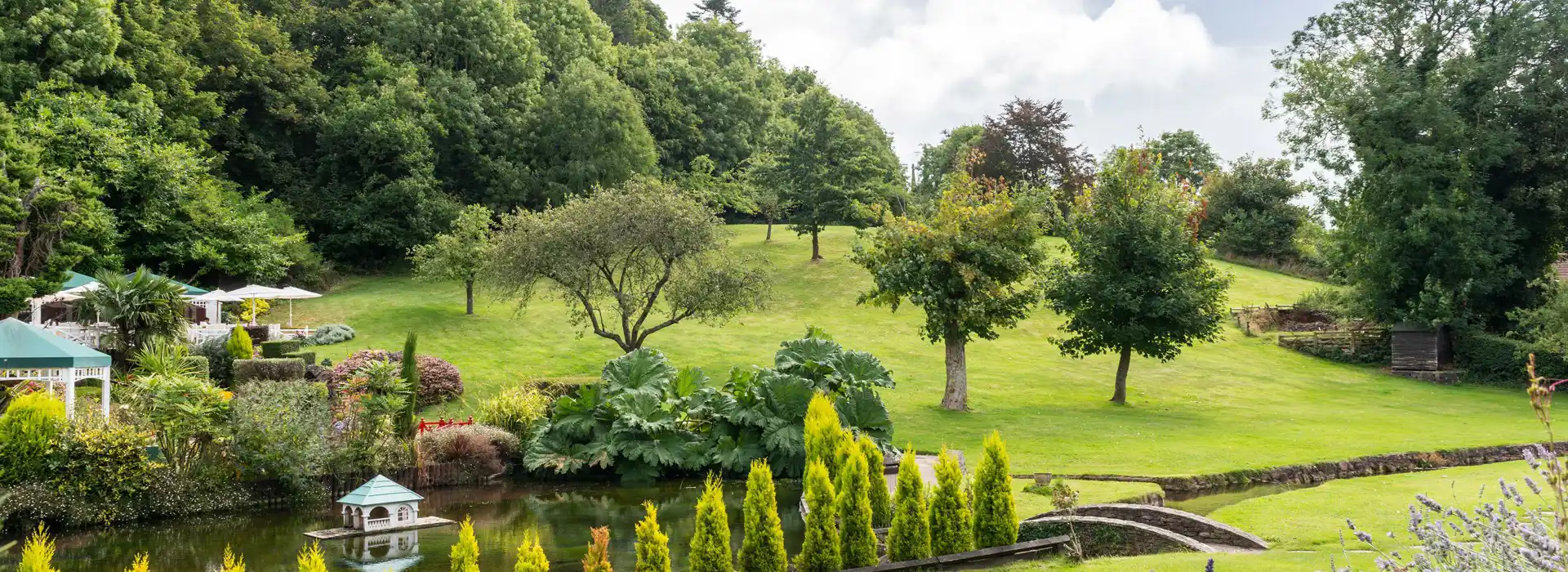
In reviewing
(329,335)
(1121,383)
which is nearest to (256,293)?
(329,335)

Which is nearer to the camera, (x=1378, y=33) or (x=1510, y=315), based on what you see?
(x=1510, y=315)

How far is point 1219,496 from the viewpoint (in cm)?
1636

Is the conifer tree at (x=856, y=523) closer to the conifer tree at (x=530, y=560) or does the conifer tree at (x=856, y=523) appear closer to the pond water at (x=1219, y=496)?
the conifer tree at (x=530, y=560)

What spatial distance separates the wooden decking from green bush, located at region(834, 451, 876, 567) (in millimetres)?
7602

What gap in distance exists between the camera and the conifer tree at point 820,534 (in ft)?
34.7

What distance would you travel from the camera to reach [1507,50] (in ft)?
100.0

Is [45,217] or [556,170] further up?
[556,170]

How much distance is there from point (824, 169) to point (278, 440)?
31030mm

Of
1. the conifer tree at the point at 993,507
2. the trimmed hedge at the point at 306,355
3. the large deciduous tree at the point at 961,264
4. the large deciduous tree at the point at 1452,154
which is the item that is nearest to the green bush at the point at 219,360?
the trimmed hedge at the point at 306,355

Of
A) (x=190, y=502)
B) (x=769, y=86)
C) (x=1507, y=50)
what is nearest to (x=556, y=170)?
(x=769, y=86)

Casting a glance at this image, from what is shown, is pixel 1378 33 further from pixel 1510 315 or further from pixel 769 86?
pixel 769 86

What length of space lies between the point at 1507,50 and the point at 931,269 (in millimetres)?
20047

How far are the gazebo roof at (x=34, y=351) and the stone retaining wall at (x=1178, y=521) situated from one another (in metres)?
17.0

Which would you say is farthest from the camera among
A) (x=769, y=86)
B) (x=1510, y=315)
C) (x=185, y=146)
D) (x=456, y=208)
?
(x=769, y=86)
